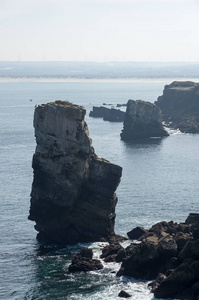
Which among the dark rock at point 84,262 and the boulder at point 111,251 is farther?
the boulder at point 111,251

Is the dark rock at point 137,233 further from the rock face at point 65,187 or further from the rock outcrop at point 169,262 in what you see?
the rock outcrop at point 169,262

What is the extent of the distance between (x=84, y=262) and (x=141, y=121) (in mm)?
107290

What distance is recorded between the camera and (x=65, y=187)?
78.6 m

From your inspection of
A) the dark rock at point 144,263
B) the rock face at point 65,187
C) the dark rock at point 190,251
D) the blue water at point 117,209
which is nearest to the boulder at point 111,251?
Result: the blue water at point 117,209

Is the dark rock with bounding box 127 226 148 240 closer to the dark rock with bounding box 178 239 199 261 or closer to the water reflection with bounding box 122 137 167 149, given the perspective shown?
the dark rock with bounding box 178 239 199 261

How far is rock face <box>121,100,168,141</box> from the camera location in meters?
169

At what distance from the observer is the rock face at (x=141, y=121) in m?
169

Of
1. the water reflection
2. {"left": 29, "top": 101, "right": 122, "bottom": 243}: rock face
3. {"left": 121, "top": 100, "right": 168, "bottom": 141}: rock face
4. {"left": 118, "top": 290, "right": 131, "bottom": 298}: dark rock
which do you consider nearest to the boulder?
{"left": 29, "top": 101, "right": 122, "bottom": 243}: rock face

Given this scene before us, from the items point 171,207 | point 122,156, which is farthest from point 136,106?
point 171,207

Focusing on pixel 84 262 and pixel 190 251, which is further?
pixel 84 262

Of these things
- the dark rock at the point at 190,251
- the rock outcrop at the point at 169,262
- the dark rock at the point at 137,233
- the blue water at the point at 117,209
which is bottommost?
the blue water at the point at 117,209

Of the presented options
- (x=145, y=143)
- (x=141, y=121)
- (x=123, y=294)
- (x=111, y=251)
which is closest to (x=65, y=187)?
(x=111, y=251)

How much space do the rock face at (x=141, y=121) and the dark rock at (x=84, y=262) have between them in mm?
100733

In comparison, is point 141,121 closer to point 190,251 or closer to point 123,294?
point 190,251
